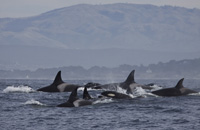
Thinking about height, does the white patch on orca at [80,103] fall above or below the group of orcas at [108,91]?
below

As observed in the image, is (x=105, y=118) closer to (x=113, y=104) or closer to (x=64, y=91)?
(x=113, y=104)

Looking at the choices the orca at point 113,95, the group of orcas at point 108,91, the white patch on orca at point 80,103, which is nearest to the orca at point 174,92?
the group of orcas at point 108,91

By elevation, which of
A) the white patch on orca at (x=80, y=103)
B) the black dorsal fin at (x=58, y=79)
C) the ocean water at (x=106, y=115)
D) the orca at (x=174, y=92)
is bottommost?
the ocean water at (x=106, y=115)

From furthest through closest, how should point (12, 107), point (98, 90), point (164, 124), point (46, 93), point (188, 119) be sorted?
point (98, 90) < point (46, 93) < point (12, 107) < point (188, 119) < point (164, 124)

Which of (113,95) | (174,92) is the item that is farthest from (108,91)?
(174,92)

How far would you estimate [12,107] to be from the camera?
3353 centimetres

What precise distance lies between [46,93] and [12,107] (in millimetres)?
12043

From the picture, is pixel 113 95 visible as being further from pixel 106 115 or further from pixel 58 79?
pixel 58 79

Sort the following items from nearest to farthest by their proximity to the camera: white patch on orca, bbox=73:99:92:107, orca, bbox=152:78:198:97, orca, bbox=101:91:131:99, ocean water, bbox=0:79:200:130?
ocean water, bbox=0:79:200:130 < white patch on orca, bbox=73:99:92:107 < orca, bbox=101:91:131:99 < orca, bbox=152:78:198:97

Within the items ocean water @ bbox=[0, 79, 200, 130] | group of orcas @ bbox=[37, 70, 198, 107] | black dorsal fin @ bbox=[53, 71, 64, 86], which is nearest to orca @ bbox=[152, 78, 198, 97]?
group of orcas @ bbox=[37, 70, 198, 107]

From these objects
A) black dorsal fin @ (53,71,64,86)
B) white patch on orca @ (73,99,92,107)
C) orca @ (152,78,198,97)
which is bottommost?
white patch on orca @ (73,99,92,107)

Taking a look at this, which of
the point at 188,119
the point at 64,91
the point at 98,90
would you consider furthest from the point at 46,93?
the point at 188,119

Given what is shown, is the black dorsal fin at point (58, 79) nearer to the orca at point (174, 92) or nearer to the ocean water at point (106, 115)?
the ocean water at point (106, 115)

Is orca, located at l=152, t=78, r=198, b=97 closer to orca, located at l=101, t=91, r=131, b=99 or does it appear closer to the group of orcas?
the group of orcas
